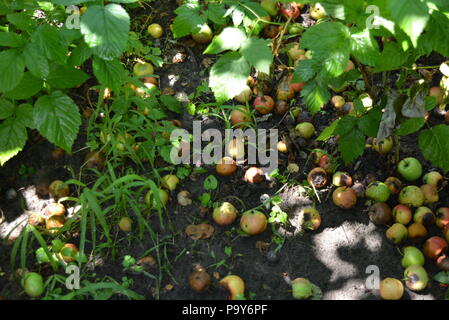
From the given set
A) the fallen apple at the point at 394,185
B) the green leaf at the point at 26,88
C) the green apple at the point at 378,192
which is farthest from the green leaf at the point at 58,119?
the fallen apple at the point at 394,185

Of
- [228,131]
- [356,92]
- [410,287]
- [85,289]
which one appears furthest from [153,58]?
[410,287]

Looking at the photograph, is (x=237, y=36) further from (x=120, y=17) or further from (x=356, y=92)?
(x=356, y=92)

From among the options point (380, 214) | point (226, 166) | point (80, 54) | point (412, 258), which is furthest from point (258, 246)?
point (80, 54)

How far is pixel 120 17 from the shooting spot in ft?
→ 7.23

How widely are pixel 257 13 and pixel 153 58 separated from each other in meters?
1.02

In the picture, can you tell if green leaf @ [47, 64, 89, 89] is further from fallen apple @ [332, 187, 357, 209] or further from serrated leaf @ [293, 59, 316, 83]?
fallen apple @ [332, 187, 357, 209]

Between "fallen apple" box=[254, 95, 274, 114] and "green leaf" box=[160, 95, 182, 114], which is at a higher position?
"fallen apple" box=[254, 95, 274, 114]

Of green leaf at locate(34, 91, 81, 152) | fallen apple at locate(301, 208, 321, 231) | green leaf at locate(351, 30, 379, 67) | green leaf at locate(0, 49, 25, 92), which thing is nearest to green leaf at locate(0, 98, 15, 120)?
green leaf at locate(34, 91, 81, 152)

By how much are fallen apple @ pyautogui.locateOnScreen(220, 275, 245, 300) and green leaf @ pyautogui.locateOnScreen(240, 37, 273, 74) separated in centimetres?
105

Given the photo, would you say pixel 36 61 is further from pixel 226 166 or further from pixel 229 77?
pixel 226 166

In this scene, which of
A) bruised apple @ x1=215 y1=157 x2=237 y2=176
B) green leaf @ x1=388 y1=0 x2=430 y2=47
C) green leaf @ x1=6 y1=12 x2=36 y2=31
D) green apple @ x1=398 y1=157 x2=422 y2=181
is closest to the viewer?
green leaf @ x1=388 y1=0 x2=430 y2=47

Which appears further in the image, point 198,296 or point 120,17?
point 198,296

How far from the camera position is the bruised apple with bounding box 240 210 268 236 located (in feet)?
8.36

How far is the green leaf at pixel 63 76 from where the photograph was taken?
259 cm
